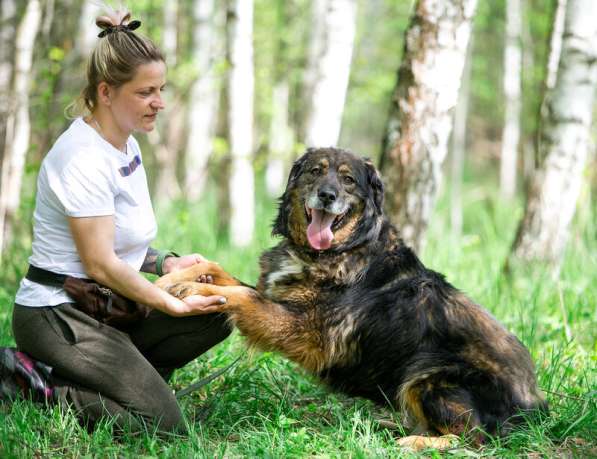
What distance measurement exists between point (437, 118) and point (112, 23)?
2.74 meters

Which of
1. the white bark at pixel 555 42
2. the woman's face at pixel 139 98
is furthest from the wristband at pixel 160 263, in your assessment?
the white bark at pixel 555 42

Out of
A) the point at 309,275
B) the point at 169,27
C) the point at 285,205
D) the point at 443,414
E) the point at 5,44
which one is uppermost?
the point at 169,27

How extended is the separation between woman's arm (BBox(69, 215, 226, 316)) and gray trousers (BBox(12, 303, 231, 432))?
236 mm

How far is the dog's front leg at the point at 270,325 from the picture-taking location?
3719mm

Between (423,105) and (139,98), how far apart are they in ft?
8.48

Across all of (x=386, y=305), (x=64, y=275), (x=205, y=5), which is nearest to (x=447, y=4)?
(x=386, y=305)

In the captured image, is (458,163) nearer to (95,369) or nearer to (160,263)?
(160,263)

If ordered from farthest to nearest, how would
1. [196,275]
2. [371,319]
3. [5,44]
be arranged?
[5,44]
[196,275]
[371,319]

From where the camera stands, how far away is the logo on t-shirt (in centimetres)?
354

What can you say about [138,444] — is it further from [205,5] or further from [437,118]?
[205,5]

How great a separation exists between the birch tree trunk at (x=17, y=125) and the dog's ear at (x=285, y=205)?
148 inches

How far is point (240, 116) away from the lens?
8531mm

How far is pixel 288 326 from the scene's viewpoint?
147 inches

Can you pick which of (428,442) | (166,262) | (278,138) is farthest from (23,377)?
(278,138)
